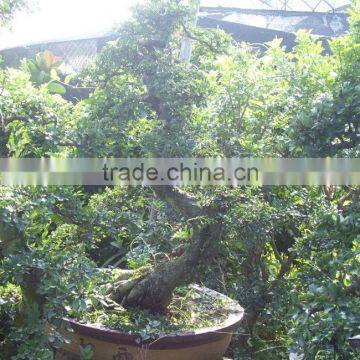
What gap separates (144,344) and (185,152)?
71 cm

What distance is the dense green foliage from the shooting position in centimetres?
130

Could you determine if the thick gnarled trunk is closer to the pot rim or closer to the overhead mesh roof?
the pot rim

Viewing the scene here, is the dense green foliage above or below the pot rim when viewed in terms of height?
above

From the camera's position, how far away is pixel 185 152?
1.68 m

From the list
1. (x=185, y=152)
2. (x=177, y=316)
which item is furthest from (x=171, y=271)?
(x=185, y=152)

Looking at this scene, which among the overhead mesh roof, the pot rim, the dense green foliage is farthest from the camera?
the overhead mesh roof

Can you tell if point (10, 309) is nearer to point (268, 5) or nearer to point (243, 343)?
point (243, 343)

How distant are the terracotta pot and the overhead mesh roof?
3.88m

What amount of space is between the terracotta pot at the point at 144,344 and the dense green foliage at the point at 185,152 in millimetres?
61

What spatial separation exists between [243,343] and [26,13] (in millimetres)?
1745

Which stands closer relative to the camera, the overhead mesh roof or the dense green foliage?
the dense green foliage

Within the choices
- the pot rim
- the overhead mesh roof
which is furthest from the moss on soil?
the overhead mesh roof

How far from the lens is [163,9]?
168 cm

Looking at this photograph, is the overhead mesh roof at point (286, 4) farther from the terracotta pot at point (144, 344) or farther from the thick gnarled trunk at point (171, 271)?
the terracotta pot at point (144, 344)
